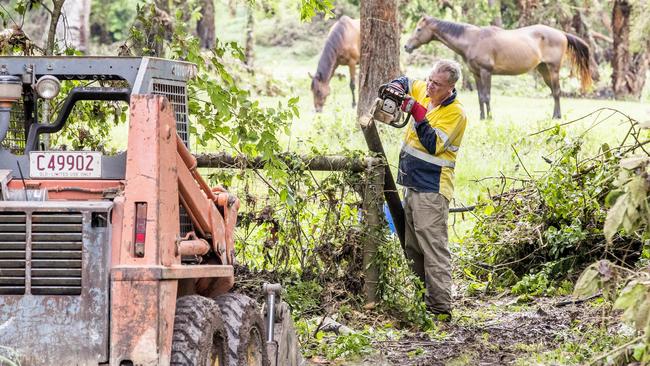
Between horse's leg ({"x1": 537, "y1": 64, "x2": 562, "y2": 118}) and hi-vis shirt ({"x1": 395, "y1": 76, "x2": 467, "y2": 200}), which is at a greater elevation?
horse's leg ({"x1": 537, "y1": 64, "x2": 562, "y2": 118})

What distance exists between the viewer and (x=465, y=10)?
33562mm

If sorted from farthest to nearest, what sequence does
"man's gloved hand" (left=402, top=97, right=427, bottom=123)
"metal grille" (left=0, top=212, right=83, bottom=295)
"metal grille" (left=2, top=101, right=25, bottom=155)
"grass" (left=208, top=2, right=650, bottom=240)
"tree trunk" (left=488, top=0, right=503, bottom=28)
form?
"tree trunk" (left=488, top=0, right=503, bottom=28) → "grass" (left=208, top=2, right=650, bottom=240) → "man's gloved hand" (left=402, top=97, right=427, bottom=123) → "metal grille" (left=2, top=101, right=25, bottom=155) → "metal grille" (left=0, top=212, right=83, bottom=295)

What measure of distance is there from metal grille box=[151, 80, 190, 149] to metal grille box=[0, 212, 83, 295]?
116cm

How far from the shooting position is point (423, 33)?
26328mm

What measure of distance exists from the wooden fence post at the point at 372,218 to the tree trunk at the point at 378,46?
19.1 ft

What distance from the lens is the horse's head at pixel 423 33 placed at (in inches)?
1035

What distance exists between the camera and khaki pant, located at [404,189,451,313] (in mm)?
9586

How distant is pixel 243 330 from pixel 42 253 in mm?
1343

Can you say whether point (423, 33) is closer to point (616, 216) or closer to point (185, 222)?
point (185, 222)

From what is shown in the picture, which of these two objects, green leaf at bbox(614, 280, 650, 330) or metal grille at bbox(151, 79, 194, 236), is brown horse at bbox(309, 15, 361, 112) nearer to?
metal grille at bbox(151, 79, 194, 236)

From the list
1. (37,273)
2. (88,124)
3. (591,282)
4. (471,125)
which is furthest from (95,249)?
(471,125)

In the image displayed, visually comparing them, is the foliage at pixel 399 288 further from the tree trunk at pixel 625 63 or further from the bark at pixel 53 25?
the tree trunk at pixel 625 63

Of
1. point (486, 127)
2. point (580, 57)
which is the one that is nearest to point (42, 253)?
point (486, 127)

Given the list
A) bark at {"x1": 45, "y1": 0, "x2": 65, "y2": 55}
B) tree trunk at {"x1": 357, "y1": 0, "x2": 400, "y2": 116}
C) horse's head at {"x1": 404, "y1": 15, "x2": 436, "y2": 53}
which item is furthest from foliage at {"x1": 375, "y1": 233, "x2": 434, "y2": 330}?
horse's head at {"x1": 404, "y1": 15, "x2": 436, "y2": 53}
